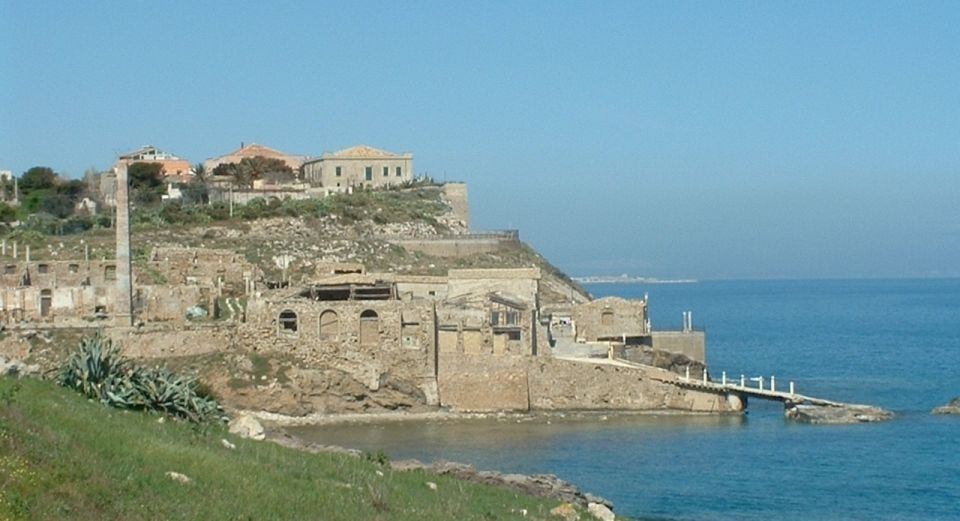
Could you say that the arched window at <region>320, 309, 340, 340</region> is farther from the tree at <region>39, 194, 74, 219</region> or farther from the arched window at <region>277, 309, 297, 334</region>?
the tree at <region>39, 194, 74, 219</region>

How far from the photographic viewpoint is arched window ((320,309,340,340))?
46.9 metres

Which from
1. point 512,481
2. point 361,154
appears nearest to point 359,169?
point 361,154

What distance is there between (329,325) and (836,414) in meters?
14.7

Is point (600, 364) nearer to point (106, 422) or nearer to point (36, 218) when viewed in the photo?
point (106, 422)

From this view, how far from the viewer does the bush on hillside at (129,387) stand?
22734mm

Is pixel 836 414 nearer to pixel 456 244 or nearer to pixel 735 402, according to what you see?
pixel 735 402

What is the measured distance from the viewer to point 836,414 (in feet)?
151

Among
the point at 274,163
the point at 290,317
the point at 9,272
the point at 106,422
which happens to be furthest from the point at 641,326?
the point at 274,163

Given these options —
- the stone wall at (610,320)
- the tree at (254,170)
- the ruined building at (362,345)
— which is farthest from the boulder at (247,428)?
the tree at (254,170)

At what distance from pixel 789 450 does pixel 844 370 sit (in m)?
25.9

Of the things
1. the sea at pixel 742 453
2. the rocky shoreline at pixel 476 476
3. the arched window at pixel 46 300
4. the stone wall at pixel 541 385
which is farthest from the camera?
the arched window at pixel 46 300

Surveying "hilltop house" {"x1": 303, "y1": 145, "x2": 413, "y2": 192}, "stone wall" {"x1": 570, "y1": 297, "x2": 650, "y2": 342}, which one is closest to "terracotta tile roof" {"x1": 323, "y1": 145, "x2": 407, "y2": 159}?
"hilltop house" {"x1": 303, "y1": 145, "x2": 413, "y2": 192}

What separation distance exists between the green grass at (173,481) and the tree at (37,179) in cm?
7530

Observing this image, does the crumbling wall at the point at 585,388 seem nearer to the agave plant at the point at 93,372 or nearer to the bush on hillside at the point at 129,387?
the bush on hillside at the point at 129,387
